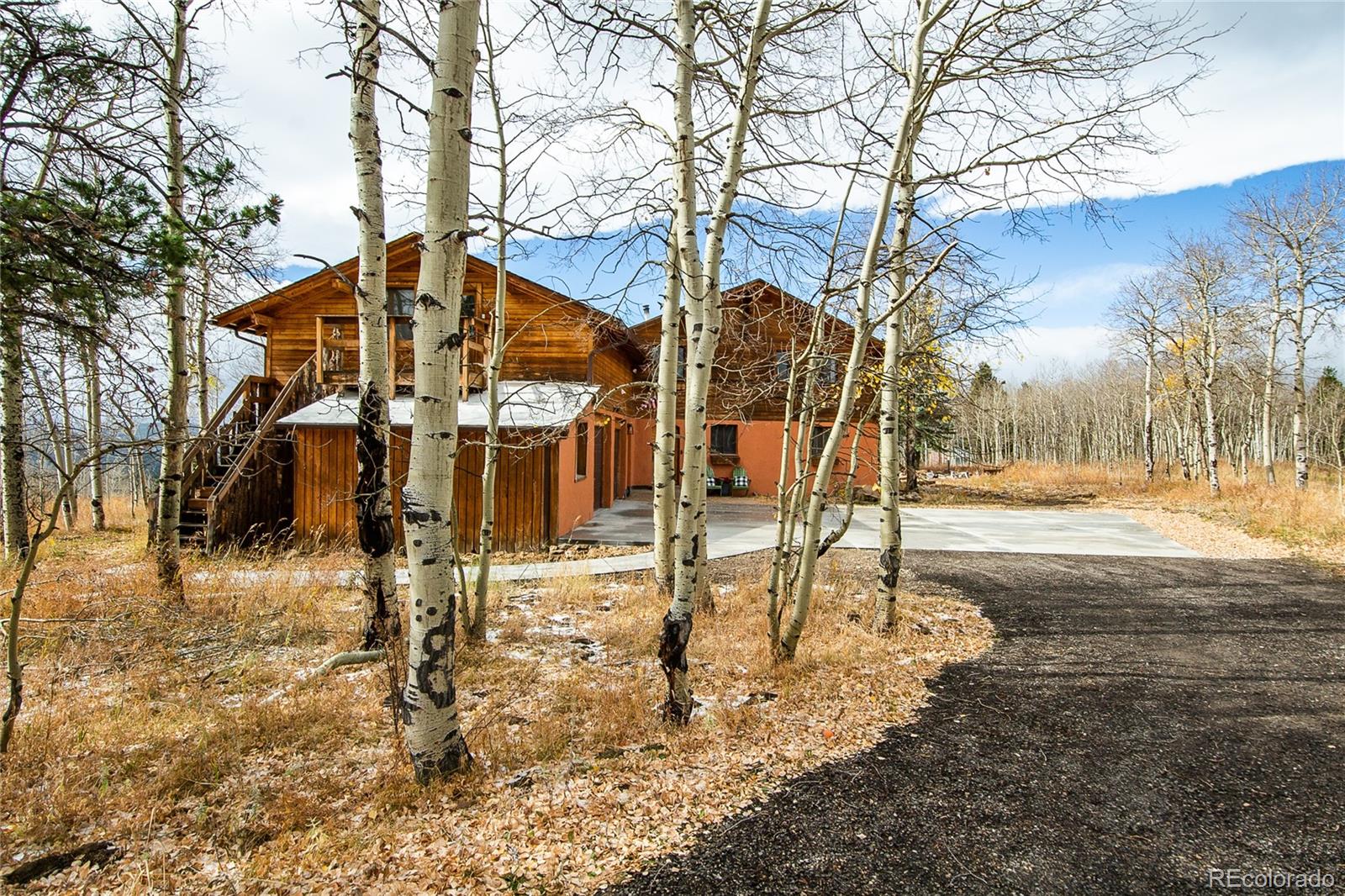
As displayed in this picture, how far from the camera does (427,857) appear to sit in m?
2.74

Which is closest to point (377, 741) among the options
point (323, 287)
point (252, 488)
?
point (252, 488)

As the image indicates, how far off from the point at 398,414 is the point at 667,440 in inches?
292

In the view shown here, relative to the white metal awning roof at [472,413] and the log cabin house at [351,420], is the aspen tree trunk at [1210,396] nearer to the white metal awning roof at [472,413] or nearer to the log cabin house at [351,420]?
the log cabin house at [351,420]

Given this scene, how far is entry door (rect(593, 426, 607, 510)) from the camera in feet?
52.6

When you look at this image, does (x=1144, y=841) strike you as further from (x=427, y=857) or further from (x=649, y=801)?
(x=427, y=857)

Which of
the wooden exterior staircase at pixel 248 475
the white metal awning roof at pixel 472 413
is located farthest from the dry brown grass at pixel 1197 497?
the wooden exterior staircase at pixel 248 475

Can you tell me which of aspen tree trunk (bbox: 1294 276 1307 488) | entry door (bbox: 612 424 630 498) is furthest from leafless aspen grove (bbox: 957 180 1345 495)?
entry door (bbox: 612 424 630 498)

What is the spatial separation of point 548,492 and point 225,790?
822cm

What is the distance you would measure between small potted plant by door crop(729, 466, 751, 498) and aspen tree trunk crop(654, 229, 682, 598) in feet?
45.4

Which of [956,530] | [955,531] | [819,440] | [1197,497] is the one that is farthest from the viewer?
[1197,497]

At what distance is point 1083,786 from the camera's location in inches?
134

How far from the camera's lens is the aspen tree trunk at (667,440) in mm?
6750

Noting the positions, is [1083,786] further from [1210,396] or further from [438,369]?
[1210,396]

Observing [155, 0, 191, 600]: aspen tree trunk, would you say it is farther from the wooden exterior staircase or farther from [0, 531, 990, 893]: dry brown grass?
the wooden exterior staircase
